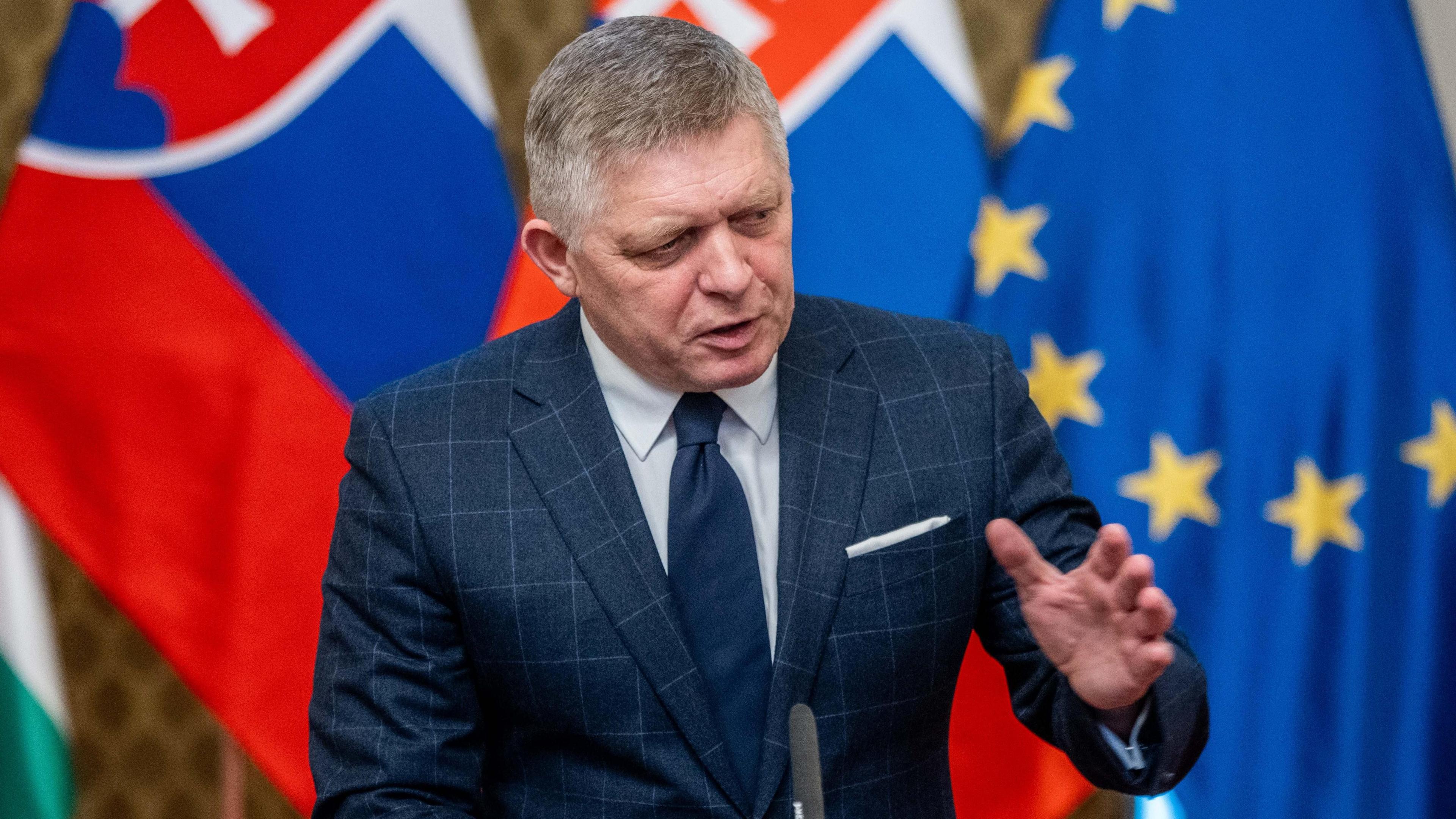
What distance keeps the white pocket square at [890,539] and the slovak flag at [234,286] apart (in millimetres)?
1022

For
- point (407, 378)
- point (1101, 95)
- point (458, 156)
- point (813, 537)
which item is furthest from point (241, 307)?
point (1101, 95)

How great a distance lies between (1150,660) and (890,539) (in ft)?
1.15

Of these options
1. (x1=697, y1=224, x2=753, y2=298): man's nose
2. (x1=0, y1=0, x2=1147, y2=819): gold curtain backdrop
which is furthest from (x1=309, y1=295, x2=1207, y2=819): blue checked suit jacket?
(x1=0, y1=0, x2=1147, y2=819): gold curtain backdrop

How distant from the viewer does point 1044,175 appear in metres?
2.21

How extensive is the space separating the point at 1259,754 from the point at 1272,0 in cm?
129

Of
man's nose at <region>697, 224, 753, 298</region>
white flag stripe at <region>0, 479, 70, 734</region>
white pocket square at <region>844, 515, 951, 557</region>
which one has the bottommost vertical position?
white pocket square at <region>844, 515, 951, 557</region>

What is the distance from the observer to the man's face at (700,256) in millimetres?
1375

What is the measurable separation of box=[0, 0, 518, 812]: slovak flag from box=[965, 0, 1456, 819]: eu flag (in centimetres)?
101

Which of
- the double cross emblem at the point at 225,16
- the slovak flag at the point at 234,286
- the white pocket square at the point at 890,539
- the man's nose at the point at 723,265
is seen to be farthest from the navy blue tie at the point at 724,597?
the double cross emblem at the point at 225,16

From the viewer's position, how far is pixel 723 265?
1390 millimetres

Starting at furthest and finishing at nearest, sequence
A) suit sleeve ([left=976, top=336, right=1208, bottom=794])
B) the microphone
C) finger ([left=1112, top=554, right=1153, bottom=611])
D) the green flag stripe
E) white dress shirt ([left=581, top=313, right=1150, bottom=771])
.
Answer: the green flag stripe → white dress shirt ([left=581, top=313, right=1150, bottom=771]) → suit sleeve ([left=976, top=336, right=1208, bottom=794]) → finger ([left=1112, top=554, right=1153, bottom=611]) → the microphone

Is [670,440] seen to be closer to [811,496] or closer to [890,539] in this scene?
[811,496]

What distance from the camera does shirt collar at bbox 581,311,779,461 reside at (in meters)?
1.54

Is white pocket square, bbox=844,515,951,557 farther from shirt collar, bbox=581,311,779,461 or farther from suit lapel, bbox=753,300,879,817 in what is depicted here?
shirt collar, bbox=581,311,779,461
